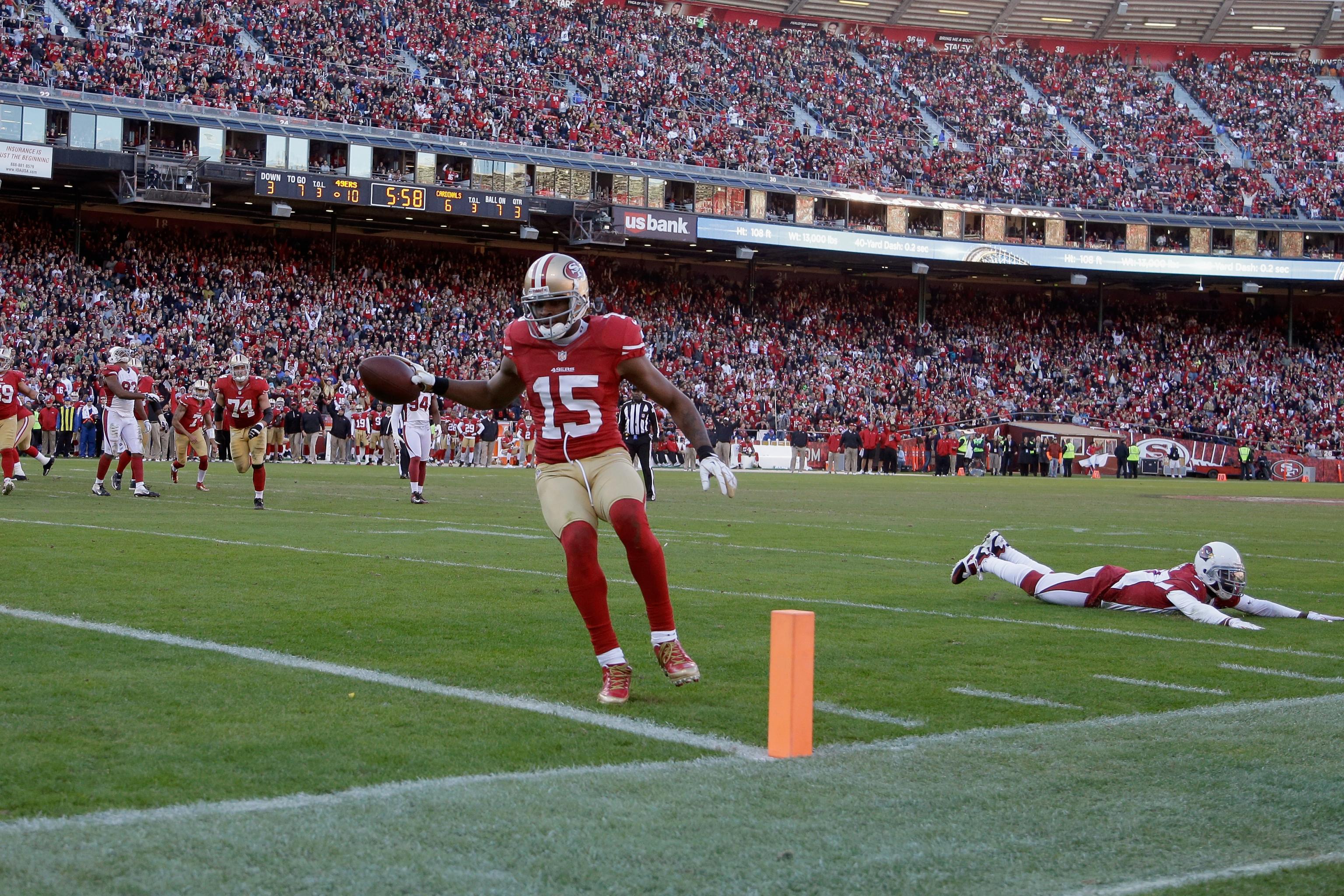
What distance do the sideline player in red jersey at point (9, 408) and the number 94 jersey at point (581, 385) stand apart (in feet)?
38.0

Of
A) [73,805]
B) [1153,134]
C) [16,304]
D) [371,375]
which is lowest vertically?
[73,805]

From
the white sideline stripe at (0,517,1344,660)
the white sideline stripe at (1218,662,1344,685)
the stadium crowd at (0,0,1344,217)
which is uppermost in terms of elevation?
the stadium crowd at (0,0,1344,217)

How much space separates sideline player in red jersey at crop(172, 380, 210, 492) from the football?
13.7m

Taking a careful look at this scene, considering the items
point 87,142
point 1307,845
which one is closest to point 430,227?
point 87,142

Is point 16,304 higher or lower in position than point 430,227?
lower

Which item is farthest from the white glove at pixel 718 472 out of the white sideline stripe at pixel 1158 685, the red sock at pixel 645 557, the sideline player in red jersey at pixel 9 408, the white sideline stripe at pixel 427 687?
the sideline player in red jersey at pixel 9 408

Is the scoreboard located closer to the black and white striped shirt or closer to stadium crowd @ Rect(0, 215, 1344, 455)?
stadium crowd @ Rect(0, 215, 1344, 455)

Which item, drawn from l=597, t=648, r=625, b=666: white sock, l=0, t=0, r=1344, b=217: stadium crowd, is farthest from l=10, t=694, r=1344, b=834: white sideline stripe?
l=0, t=0, r=1344, b=217: stadium crowd

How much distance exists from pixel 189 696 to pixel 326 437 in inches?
1222

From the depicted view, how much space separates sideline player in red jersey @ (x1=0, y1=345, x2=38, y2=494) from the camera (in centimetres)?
1600

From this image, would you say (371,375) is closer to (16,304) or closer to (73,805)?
(73,805)

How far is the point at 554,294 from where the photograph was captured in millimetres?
5941

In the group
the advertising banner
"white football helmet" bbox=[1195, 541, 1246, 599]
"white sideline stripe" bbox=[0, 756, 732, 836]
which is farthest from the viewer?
the advertising banner

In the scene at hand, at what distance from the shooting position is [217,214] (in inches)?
1660
